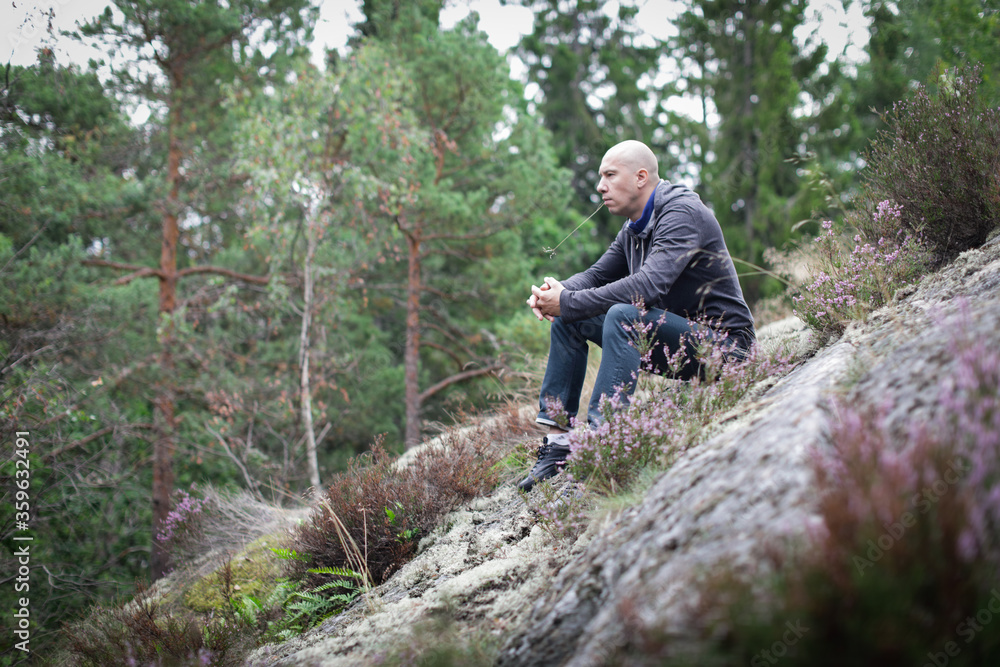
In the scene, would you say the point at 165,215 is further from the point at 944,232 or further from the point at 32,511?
the point at 944,232

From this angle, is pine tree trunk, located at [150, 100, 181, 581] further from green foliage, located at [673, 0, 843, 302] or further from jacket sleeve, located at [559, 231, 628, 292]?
green foliage, located at [673, 0, 843, 302]

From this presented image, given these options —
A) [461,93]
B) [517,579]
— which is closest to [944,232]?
[517,579]

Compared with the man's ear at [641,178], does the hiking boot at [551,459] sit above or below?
below

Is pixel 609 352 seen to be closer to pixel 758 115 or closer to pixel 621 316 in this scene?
pixel 621 316

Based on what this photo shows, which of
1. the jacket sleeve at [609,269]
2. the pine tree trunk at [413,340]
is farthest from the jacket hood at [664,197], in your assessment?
the pine tree trunk at [413,340]

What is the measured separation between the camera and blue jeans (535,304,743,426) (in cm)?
278

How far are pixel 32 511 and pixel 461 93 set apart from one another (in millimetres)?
9806

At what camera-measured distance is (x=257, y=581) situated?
3.89 metres

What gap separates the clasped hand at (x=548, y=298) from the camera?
315cm

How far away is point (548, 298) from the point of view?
316cm

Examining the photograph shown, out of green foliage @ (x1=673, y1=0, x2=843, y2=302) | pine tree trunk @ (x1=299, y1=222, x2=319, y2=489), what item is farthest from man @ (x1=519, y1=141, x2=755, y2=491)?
green foliage @ (x1=673, y1=0, x2=843, y2=302)

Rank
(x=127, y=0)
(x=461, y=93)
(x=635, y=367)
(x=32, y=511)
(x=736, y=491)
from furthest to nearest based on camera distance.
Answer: (x=461, y=93) < (x=127, y=0) < (x=32, y=511) < (x=635, y=367) < (x=736, y=491)

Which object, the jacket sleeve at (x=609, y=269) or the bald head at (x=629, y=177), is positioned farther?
the jacket sleeve at (x=609, y=269)

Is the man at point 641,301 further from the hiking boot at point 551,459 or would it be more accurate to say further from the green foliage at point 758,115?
the green foliage at point 758,115
